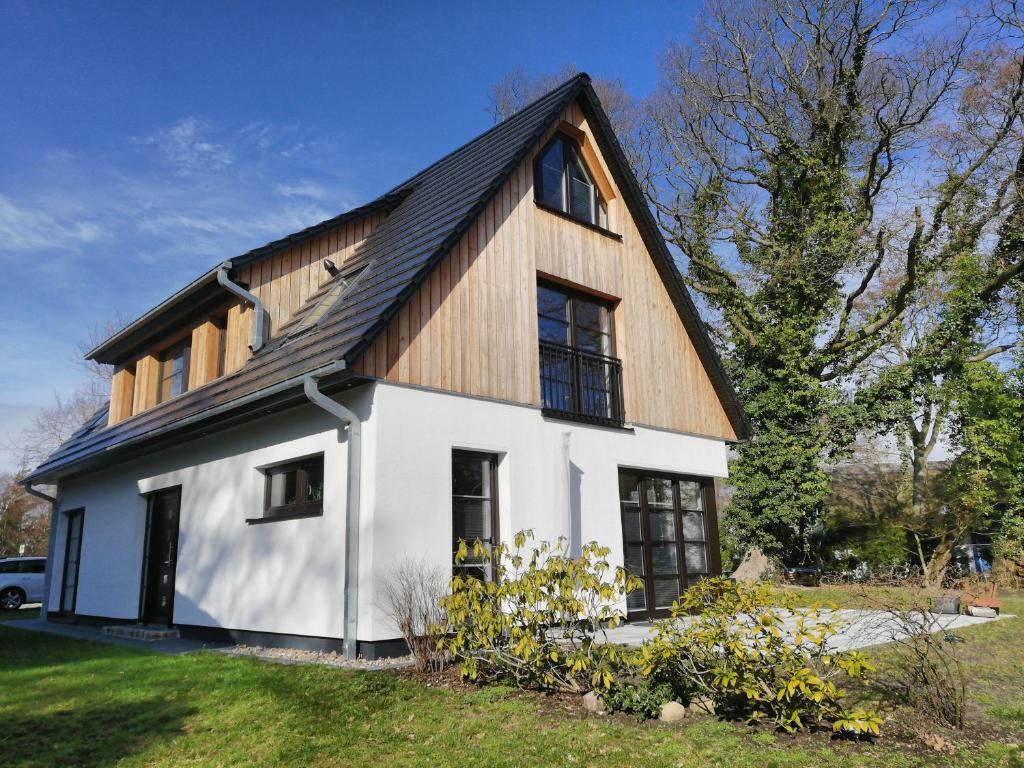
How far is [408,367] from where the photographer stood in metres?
7.65

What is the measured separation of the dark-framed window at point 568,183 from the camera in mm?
10625

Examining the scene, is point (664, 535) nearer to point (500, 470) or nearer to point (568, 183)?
point (500, 470)

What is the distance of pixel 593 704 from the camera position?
200 inches

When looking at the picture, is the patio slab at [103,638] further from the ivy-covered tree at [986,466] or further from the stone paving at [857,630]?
the ivy-covered tree at [986,466]

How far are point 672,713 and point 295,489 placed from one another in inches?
201

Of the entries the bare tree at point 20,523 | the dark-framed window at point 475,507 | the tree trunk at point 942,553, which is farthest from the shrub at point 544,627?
the bare tree at point 20,523

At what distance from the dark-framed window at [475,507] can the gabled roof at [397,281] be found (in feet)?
5.80

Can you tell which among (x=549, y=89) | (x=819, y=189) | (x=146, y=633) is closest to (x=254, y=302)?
(x=146, y=633)

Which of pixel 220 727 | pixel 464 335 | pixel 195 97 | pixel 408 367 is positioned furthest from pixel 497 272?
pixel 195 97

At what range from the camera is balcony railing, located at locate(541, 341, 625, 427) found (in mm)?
9539

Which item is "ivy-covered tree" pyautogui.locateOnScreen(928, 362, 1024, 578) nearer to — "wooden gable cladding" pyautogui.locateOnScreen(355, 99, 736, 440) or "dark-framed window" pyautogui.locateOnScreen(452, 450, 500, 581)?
"wooden gable cladding" pyautogui.locateOnScreen(355, 99, 736, 440)

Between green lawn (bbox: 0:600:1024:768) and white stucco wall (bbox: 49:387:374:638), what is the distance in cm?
128

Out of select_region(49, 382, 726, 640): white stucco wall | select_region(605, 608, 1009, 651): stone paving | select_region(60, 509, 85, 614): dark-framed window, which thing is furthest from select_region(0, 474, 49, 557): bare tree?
select_region(605, 608, 1009, 651): stone paving

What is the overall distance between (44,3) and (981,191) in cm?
2077
